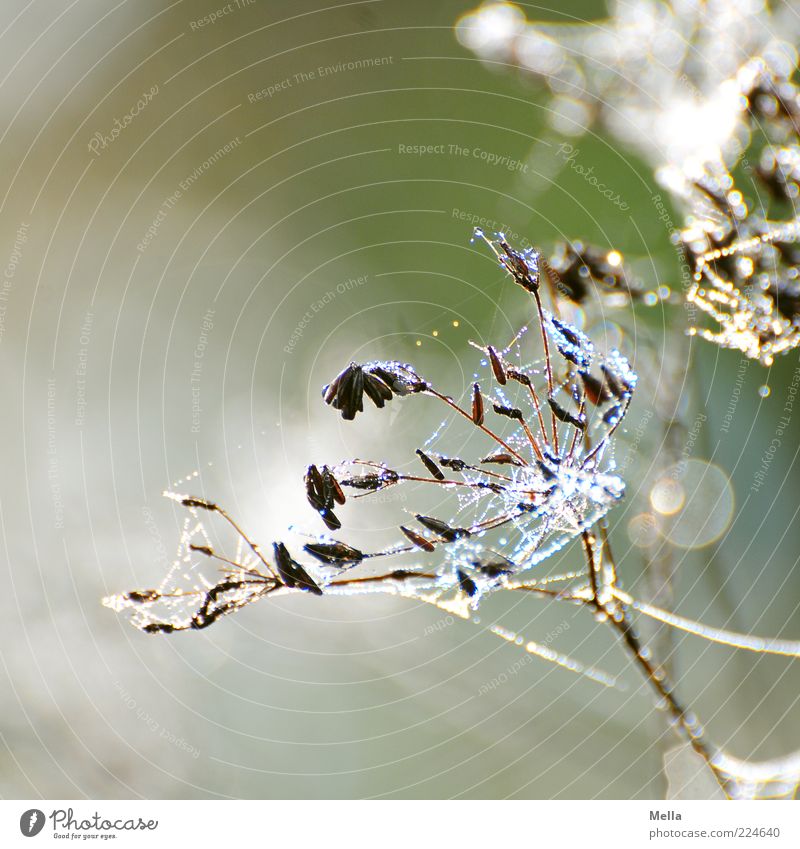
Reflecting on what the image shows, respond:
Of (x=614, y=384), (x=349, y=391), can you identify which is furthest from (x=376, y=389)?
(x=614, y=384)

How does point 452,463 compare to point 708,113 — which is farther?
point 708,113

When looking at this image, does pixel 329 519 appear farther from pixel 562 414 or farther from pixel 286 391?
pixel 286 391

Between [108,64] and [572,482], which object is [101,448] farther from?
[572,482]

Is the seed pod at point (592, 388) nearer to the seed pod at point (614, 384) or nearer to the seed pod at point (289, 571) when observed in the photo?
the seed pod at point (614, 384)
